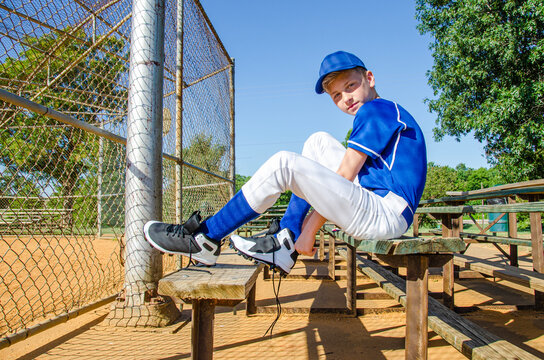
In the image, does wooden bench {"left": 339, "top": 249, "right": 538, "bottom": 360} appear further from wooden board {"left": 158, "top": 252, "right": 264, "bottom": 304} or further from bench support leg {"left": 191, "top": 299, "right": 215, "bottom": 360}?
bench support leg {"left": 191, "top": 299, "right": 215, "bottom": 360}

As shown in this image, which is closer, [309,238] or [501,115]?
[309,238]

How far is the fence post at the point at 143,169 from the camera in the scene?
2.53 meters

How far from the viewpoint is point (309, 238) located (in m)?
1.80

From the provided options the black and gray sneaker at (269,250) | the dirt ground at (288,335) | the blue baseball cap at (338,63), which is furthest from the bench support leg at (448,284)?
the blue baseball cap at (338,63)

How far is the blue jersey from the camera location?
1.66 metres

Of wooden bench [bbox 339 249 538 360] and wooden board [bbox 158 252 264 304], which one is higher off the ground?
wooden board [bbox 158 252 264 304]

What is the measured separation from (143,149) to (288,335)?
1912 millimetres

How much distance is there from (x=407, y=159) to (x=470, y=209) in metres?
1.54

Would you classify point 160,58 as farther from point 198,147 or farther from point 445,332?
point 445,332

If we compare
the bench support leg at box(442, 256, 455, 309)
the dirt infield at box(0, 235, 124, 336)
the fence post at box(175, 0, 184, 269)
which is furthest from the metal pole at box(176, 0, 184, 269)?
the bench support leg at box(442, 256, 455, 309)

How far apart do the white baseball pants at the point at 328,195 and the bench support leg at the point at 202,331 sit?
488 mm

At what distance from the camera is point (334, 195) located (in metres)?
1.52

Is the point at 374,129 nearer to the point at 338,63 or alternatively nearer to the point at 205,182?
the point at 338,63

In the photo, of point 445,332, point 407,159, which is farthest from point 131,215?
point 445,332
